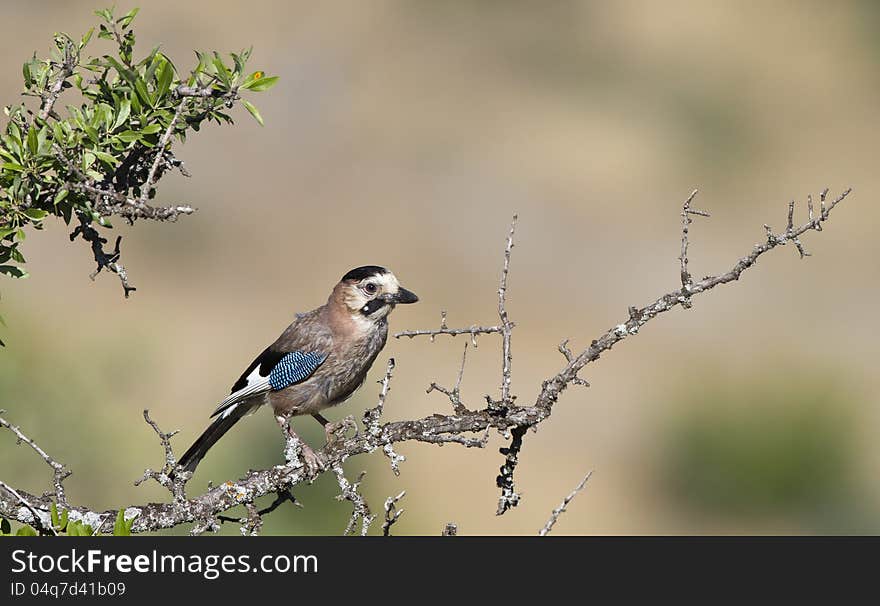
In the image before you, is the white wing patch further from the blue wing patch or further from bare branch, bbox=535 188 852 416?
bare branch, bbox=535 188 852 416

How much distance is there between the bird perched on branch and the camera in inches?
299

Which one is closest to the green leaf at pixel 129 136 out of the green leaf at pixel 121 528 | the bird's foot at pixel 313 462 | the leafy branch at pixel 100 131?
the leafy branch at pixel 100 131

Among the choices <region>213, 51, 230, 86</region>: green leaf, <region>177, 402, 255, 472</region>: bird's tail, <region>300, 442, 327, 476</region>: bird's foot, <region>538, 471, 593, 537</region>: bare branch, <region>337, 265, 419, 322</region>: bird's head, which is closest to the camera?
<region>538, 471, 593, 537</region>: bare branch

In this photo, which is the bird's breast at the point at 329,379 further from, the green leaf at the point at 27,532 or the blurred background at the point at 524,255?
the blurred background at the point at 524,255

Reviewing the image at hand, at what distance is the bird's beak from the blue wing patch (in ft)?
1.87

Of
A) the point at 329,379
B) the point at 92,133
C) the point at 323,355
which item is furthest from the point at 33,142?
the point at 329,379

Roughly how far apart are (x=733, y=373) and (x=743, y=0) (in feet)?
83.7

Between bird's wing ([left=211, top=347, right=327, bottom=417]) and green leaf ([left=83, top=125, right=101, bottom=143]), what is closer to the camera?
green leaf ([left=83, top=125, right=101, bottom=143])

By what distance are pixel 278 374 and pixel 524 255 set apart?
23139mm

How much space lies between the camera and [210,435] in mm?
7496

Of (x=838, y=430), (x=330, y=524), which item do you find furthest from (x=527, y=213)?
(x=330, y=524)

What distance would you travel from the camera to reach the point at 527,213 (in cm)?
3228

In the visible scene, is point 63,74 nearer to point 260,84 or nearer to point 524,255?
point 260,84

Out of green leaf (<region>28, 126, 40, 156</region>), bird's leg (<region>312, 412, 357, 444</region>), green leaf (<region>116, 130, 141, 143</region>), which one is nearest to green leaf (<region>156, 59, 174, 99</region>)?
green leaf (<region>116, 130, 141, 143</region>)
